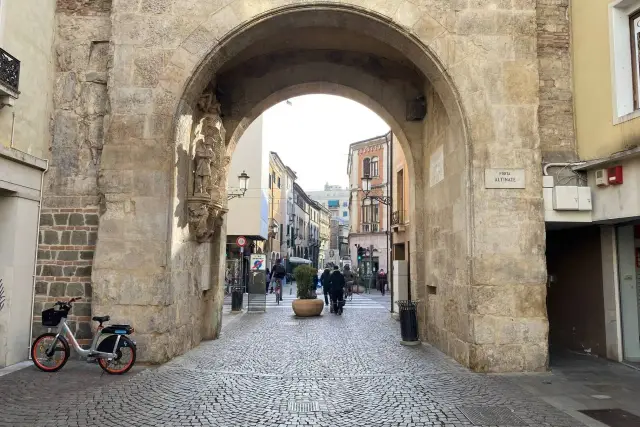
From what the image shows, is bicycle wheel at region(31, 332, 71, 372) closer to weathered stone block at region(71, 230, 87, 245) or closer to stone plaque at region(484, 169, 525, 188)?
weathered stone block at region(71, 230, 87, 245)

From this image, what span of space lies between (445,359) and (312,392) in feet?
9.69

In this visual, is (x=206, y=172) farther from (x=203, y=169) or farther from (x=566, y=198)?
(x=566, y=198)

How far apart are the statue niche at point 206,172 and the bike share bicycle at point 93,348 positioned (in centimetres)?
223

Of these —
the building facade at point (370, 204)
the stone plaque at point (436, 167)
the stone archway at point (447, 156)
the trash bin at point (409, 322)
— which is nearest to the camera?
the stone archway at point (447, 156)

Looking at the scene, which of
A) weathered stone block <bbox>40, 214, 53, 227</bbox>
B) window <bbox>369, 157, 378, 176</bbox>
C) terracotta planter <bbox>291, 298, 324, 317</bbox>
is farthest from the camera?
window <bbox>369, 157, 378, 176</bbox>

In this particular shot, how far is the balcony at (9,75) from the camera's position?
21.6 ft

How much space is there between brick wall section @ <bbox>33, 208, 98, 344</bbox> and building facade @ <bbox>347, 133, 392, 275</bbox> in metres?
32.2

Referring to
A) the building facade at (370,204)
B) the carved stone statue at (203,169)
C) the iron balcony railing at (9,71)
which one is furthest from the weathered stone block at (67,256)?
the building facade at (370,204)

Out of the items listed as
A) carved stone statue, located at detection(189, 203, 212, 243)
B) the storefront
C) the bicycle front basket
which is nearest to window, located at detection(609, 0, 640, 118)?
the storefront

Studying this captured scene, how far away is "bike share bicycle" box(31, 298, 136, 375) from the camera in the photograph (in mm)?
6641

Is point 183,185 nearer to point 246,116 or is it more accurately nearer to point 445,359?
point 246,116

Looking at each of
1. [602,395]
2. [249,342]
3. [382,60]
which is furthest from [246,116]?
[602,395]

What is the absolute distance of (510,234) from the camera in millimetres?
7305

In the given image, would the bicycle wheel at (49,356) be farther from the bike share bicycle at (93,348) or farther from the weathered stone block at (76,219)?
the weathered stone block at (76,219)
